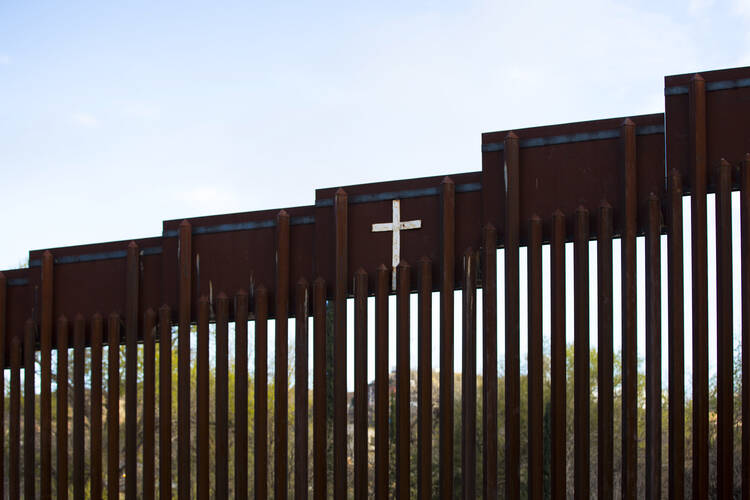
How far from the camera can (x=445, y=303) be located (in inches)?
276

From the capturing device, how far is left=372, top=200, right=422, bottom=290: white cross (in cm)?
727

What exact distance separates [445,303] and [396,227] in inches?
26.5

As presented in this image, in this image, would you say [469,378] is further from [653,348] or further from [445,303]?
[653,348]

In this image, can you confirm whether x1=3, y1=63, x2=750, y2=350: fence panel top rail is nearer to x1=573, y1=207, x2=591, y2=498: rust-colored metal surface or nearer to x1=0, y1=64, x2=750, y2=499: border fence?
x1=0, y1=64, x2=750, y2=499: border fence

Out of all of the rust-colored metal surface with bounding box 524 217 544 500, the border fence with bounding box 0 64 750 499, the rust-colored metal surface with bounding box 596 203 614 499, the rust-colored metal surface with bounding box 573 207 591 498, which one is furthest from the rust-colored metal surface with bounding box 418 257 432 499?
the rust-colored metal surface with bounding box 596 203 614 499

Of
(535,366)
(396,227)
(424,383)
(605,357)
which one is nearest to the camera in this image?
(605,357)

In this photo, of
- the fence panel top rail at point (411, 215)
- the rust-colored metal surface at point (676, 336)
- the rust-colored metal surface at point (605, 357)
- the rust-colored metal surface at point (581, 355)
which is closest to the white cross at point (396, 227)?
the fence panel top rail at point (411, 215)

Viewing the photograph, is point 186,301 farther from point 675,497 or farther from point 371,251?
point 675,497

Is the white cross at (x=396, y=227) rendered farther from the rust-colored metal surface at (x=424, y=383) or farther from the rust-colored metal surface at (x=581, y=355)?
the rust-colored metal surface at (x=581, y=355)

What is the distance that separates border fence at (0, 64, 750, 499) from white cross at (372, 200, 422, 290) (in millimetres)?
14

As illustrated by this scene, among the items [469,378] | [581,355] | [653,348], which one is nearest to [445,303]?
[469,378]

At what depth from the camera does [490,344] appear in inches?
270

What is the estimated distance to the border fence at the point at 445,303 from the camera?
21.1ft

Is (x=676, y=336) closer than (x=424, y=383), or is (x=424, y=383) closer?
(x=676, y=336)
